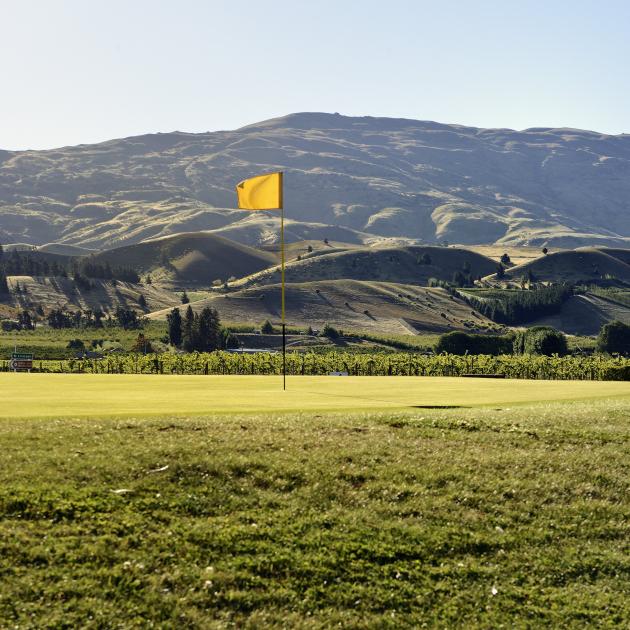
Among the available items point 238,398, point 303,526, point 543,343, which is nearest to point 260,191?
point 238,398

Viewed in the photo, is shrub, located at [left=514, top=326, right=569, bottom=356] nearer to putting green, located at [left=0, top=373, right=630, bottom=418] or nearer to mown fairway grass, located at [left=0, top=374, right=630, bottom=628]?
putting green, located at [left=0, top=373, right=630, bottom=418]

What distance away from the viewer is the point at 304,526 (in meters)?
18.0

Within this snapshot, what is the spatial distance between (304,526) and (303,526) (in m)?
0.02

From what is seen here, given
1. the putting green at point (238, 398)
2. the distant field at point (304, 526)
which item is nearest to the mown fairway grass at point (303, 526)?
the distant field at point (304, 526)

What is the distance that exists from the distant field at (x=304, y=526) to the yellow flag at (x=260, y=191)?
17483mm

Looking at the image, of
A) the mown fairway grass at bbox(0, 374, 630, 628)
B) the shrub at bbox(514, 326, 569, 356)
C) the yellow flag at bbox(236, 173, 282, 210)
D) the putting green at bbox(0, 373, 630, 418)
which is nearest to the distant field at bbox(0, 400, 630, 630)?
the mown fairway grass at bbox(0, 374, 630, 628)

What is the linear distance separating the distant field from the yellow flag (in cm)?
1748

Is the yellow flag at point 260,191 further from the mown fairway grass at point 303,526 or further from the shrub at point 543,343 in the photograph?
the shrub at point 543,343

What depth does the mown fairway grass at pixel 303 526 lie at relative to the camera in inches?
592

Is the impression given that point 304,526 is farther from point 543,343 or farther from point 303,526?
point 543,343

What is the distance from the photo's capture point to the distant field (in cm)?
1505

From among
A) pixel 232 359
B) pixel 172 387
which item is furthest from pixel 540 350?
pixel 172 387

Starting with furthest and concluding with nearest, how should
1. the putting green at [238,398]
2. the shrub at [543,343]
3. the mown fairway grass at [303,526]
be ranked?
the shrub at [543,343] → the putting green at [238,398] → the mown fairway grass at [303,526]

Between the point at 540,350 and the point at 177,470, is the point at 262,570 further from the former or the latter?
the point at 540,350
